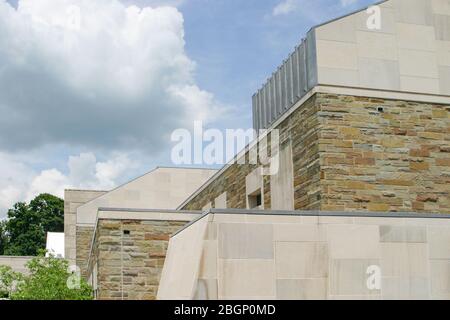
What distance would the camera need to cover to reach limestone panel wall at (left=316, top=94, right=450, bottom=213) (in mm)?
15734

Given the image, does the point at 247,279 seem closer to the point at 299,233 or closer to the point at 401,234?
the point at 299,233

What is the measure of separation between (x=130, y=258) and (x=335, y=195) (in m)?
6.15

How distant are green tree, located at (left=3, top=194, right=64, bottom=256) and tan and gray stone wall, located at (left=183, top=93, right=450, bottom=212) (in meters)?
74.7

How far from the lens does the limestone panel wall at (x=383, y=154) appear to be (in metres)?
15.7

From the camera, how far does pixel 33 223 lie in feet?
289

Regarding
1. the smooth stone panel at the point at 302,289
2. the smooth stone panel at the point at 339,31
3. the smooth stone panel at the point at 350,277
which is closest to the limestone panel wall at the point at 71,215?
the smooth stone panel at the point at 339,31

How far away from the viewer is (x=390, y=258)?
11.0 m

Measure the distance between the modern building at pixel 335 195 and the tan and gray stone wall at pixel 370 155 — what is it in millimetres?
31

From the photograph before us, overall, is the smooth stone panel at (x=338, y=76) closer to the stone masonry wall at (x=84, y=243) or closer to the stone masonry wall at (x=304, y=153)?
the stone masonry wall at (x=304, y=153)

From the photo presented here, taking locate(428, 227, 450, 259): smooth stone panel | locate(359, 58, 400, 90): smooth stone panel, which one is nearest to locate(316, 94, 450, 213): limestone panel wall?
locate(359, 58, 400, 90): smooth stone panel

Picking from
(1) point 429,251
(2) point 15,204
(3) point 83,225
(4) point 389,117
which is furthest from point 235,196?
(2) point 15,204

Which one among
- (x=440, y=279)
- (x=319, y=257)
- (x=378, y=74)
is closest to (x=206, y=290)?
(x=319, y=257)
